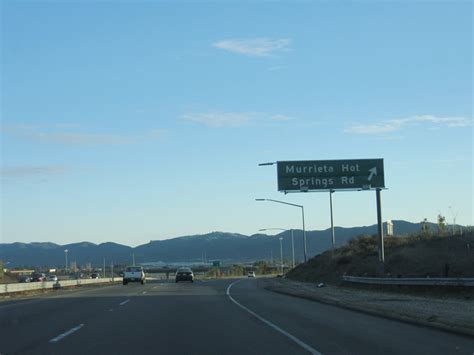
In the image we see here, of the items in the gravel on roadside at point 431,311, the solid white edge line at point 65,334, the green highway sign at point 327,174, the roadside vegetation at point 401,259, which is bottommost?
the gravel on roadside at point 431,311

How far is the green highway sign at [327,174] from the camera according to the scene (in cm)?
4384

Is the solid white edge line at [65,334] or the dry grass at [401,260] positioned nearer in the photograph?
the solid white edge line at [65,334]

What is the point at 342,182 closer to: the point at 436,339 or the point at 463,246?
the point at 463,246

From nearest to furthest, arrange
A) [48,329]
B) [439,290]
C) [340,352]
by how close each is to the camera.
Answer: [340,352] → [48,329] → [439,290]

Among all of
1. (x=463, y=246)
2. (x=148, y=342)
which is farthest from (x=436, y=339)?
(x=463, y=246)

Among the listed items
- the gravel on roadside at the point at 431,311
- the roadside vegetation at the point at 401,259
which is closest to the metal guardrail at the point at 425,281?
the gravel on roadside at the point at 431,311

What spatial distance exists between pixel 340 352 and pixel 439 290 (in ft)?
61.7

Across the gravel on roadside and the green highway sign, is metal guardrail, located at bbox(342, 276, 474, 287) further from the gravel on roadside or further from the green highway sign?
the green highway sign

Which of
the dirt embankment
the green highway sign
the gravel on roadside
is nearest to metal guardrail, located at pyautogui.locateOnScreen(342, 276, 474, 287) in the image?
the dirt embankment

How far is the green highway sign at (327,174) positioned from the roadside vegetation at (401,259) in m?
5.57

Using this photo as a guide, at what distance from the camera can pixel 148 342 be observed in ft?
47.0

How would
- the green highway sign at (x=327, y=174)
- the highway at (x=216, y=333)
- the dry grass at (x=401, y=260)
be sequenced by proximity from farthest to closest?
the green highway sign at (x=327, y=174) → the dry grass at (x=401, y=260) → the highway at (x=216, y=333)

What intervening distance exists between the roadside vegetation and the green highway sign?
5.57 meters

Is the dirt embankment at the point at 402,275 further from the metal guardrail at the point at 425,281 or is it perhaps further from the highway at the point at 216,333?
the highway at the point at 216,333
